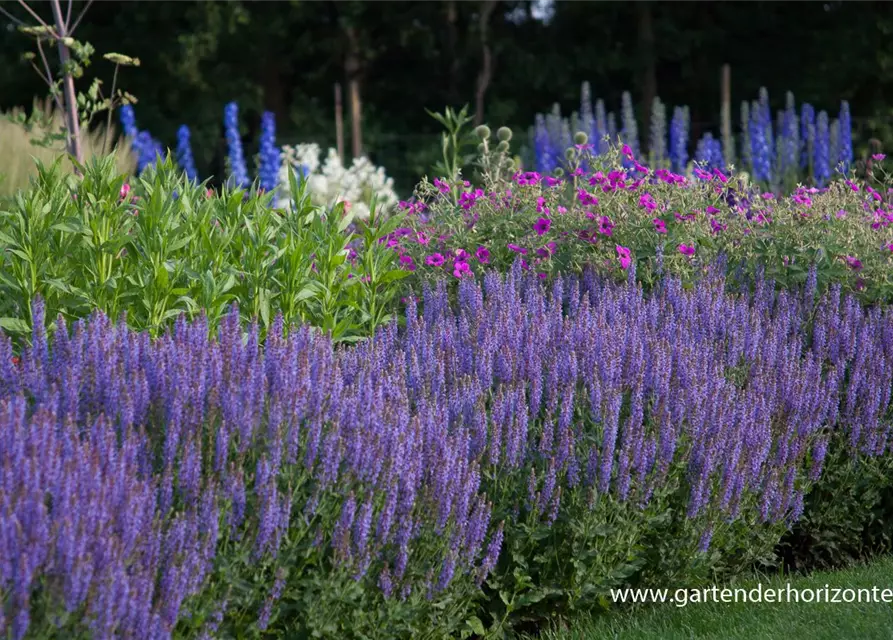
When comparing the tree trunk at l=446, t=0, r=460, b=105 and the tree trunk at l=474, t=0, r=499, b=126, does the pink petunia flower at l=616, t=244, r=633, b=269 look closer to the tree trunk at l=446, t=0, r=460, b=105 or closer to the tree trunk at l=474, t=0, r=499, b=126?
the tree trunk at l=474, t=0, r=499, b=126

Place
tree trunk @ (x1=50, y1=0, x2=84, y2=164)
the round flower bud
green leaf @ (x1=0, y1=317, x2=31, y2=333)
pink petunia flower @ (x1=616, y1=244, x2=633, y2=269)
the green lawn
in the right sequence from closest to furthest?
the green lawn
green leaf @ (x1=0, y1=317, x2=31, y2=333)
pink petunia flower @ (x1=616, y1=244, x2=633, y2=269)
tree trunk @ (x1=50, y1=0, x2=84, y2=164)
the round flower bud

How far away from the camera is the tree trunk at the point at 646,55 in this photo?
2033 cm

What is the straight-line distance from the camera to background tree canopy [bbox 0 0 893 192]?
802 inches

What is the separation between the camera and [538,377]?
3.76 meters

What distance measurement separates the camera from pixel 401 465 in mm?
3158

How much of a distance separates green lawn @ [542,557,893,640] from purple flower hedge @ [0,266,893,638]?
0.12m

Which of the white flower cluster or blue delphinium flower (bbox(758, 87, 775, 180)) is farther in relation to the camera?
blue delphinium flower (bbox(758, 87, 775, 180))

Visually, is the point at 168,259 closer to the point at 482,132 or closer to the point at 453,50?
the point at 482,132

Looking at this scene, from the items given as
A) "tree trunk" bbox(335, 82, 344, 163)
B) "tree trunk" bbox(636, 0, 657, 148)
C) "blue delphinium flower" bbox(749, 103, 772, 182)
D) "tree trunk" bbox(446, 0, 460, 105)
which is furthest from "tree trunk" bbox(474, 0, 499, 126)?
"blue delphinium flower" bbox(749, 103, 772, 182)

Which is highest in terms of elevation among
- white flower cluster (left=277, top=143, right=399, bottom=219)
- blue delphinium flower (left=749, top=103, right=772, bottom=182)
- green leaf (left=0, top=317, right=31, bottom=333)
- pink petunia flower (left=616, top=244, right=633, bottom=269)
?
blue delphinium flower (left=749, top=103, right=772, bottom=182)

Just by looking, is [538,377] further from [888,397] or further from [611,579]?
[888,397]

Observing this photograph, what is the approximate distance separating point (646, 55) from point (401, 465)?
18.2m

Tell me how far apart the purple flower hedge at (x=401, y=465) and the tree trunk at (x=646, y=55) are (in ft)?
54.1

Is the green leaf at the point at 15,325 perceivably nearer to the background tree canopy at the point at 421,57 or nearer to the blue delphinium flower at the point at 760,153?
the blue delphinium flower at the point at 760,153
